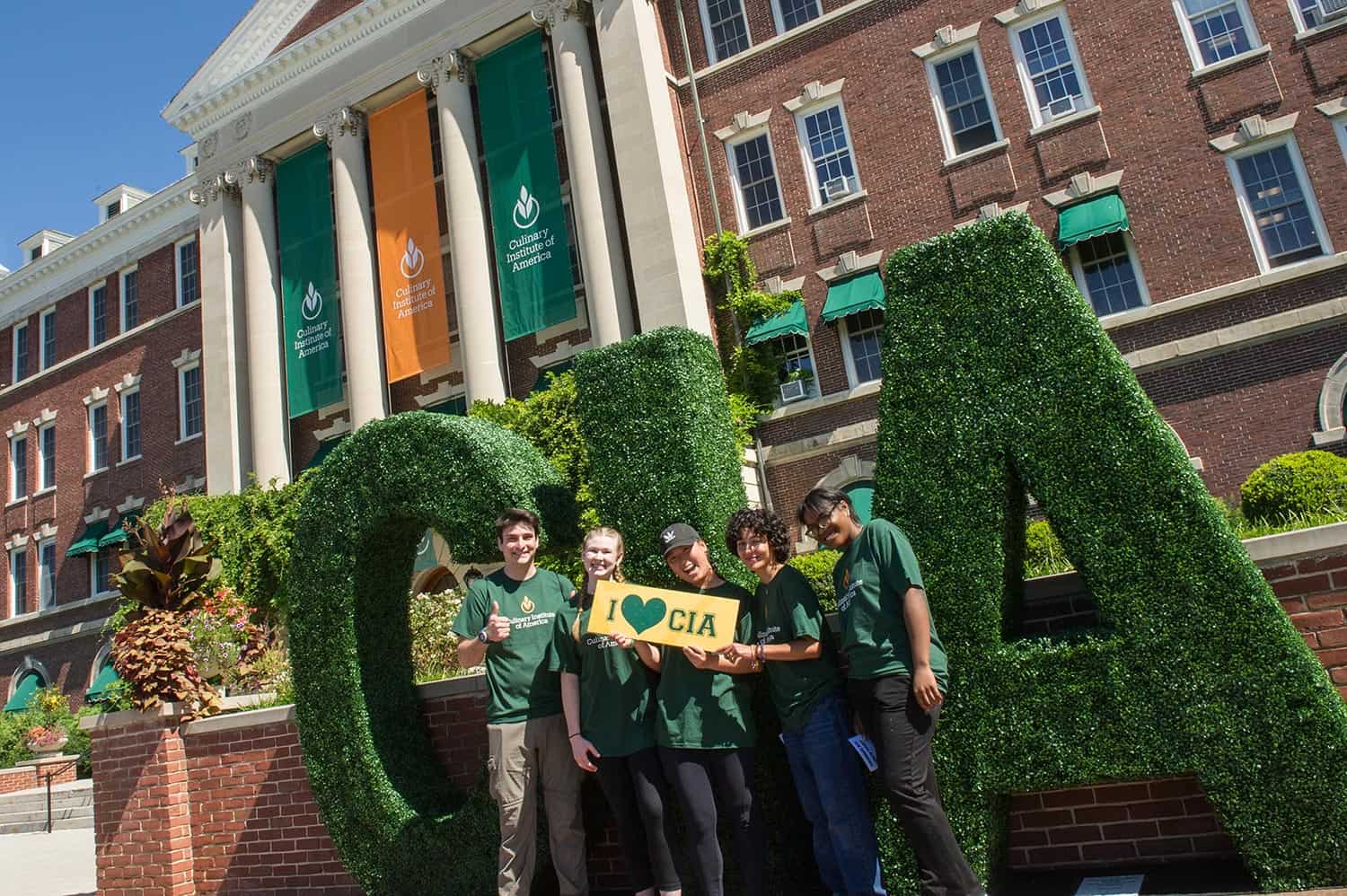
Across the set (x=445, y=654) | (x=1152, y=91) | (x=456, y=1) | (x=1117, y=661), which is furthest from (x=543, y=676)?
(x=456, y=1)

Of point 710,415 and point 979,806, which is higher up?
point 710,415

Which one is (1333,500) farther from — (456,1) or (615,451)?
(456,1)

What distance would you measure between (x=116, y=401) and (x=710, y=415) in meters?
30.9

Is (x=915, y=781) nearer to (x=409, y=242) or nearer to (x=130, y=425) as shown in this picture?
(x=409, y=242)

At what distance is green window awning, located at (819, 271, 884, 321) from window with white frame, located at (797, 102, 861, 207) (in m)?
1.98

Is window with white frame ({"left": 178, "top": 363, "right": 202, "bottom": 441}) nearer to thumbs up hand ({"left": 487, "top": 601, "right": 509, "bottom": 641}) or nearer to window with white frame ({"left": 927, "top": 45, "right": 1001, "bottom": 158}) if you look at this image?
window with white frame ({"left": 927, "top": 45, "right": 1001, "bottom": 158})

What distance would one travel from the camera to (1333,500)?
988cm

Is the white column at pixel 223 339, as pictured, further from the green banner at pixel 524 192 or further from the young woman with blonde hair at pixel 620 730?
the young woman with blonde hair at pixel 620 730

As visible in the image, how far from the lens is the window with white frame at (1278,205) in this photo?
47.0ft

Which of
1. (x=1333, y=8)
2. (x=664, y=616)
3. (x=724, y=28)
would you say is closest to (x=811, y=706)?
(x=664, y=616)

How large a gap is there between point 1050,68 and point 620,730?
1683 cm

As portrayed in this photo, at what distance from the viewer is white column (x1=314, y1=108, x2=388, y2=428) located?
22.4 meters

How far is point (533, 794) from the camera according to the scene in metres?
4.97

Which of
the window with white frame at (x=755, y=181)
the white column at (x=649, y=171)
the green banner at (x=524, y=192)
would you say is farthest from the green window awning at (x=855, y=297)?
the green banner at (x=524, y=192)
